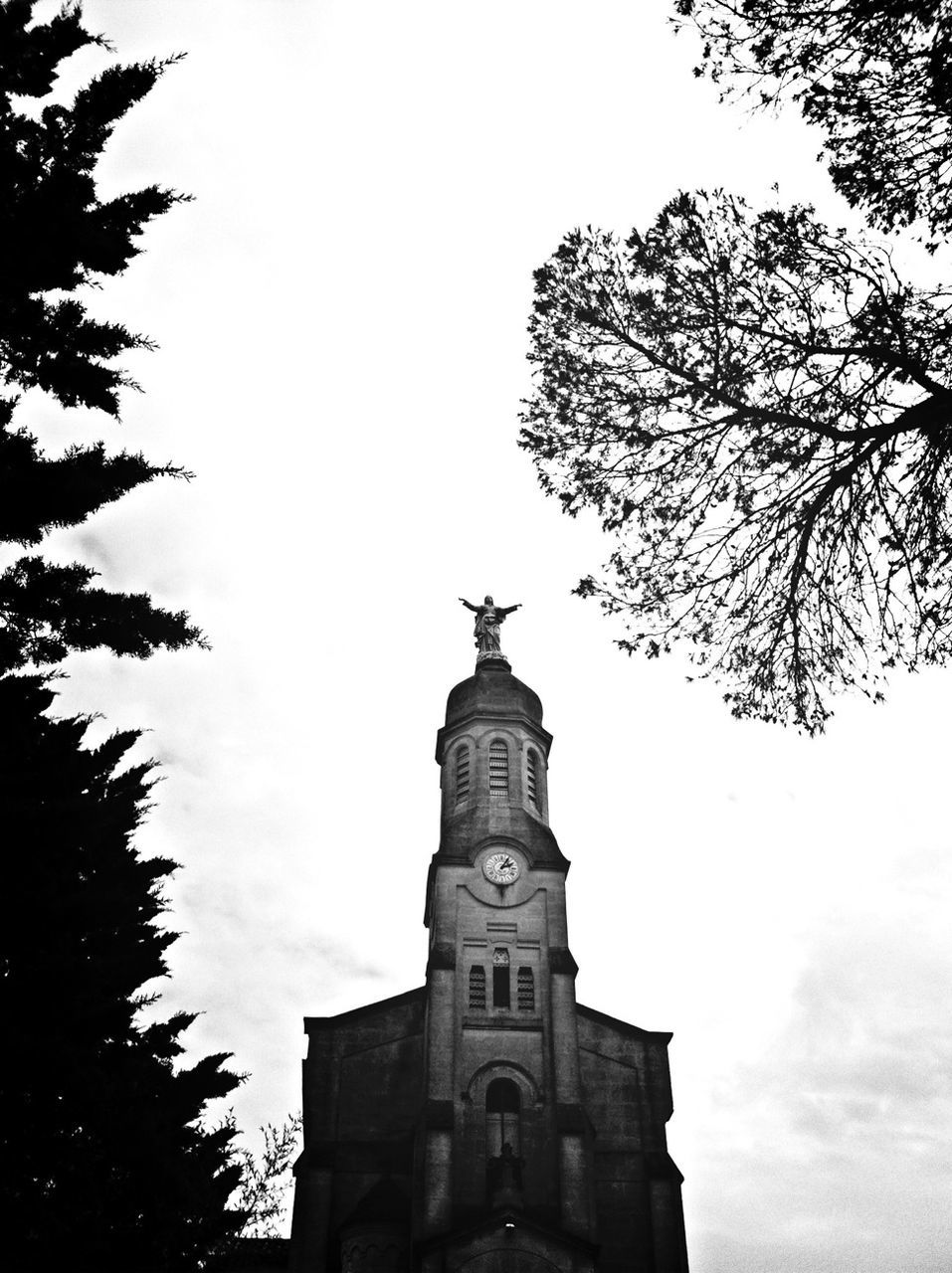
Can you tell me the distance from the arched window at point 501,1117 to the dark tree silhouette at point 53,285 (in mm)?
21982

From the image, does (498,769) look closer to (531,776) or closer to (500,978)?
(531,776)

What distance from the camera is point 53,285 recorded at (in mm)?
11594

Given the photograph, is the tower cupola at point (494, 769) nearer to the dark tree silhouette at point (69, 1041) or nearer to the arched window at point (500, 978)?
the arched window at point (500, 978)

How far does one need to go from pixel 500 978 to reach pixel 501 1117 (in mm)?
4047

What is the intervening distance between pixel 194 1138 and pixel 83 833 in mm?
13420

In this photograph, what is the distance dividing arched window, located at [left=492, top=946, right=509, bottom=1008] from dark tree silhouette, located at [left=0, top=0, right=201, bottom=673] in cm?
2273

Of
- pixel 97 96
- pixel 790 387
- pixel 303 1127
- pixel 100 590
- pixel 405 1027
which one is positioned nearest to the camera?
pixel 790 387

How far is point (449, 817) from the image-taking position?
3656 centimetres

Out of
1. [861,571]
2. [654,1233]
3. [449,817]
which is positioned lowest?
[654,1233]

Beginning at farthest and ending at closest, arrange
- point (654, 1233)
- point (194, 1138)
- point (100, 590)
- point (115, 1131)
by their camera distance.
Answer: point (654, 1233) → point (194, 1138) → point (115, 1131) → point (100, 590)

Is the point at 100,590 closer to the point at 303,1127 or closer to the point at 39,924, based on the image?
the point at 39,924

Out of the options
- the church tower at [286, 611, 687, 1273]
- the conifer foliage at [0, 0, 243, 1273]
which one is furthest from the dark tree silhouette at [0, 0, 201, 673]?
the church tower at [286, 611, 687, 1273]

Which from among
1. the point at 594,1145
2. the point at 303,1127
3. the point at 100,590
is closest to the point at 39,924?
the point at 100,590

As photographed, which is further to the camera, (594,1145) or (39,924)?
(594,1145)
